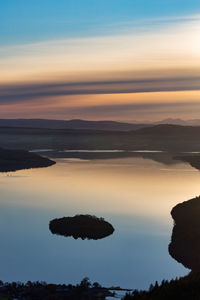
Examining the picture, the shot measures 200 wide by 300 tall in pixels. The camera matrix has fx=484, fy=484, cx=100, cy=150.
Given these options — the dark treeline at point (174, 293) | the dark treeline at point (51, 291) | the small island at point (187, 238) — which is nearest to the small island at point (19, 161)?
the small island at point (187, 238)

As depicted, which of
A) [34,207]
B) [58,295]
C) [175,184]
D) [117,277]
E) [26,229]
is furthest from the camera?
[175,184]

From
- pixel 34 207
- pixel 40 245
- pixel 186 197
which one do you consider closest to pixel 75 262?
pixel 40 245

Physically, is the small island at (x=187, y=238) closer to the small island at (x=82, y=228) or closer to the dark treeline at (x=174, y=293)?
the small island at (x=82, y=228)

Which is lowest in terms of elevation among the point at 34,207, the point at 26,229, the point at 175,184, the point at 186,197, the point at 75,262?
the point at 75,262

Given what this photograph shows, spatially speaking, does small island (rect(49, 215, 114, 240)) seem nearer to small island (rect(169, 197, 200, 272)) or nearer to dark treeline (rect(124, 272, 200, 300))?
small island (rect(169, 197, 200, 272))

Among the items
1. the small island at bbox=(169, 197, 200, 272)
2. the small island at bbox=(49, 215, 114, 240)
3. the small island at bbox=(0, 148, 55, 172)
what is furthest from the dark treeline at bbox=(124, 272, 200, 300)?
the small island at bbox=(0, 148, 55, 172)

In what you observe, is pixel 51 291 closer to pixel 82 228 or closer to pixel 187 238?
pixel 187 238

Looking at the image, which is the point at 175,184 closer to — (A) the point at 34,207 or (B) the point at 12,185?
(B) the point at 12,185
